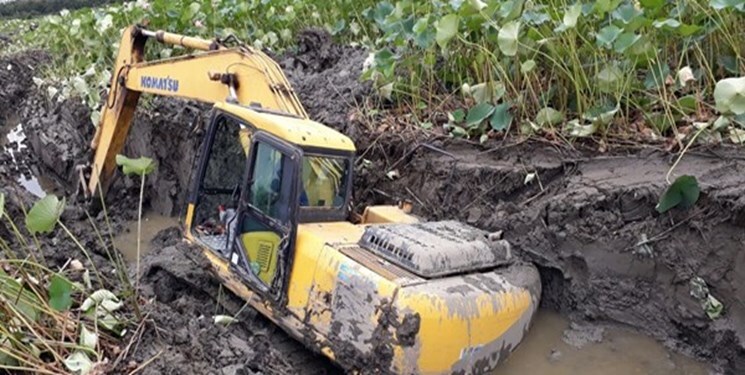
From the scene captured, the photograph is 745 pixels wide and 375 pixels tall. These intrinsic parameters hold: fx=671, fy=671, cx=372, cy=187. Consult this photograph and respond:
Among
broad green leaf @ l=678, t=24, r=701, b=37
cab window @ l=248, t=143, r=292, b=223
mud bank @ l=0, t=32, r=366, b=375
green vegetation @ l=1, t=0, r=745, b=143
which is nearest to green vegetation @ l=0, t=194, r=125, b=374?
mud bank @ l=0, t=32, r=366, b=375

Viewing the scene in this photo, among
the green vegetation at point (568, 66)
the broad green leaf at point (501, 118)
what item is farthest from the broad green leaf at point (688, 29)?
the broad green leaf at point (501, 118)

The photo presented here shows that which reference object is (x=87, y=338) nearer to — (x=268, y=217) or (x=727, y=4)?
(x=268, y=217)

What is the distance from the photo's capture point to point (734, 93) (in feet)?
12.4

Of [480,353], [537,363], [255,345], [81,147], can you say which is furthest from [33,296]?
[81,147]

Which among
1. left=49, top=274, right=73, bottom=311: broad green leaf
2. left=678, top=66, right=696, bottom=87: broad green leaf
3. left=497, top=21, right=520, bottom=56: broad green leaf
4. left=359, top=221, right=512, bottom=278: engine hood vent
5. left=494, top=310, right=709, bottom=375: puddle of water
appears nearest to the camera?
left=49, top=274, right=73, bottom=311: broad green leaf

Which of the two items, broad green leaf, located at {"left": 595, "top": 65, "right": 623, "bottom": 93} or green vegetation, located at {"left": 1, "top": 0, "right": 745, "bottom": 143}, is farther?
broad green leaf, located at {"left": 595, "top": 65, "right": 623, "bottom": 93}

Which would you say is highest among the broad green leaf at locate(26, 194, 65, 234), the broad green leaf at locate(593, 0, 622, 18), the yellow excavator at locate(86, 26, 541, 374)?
the broad green leaf at locate(593, 0, 622, 18)

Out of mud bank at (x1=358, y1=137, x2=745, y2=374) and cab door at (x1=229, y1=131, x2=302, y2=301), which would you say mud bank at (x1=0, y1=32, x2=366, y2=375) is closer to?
cab door at (x1=229, y1=131, x2=302, y2=301)

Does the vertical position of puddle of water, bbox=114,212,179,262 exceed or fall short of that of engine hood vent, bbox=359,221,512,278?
it falls short

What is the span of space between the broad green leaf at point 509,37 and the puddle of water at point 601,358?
6.34ft

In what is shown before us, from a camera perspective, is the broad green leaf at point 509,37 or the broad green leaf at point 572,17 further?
the broad green leaf at point 509,37

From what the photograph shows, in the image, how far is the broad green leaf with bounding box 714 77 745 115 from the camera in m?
3.75

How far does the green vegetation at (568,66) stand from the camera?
4375mm

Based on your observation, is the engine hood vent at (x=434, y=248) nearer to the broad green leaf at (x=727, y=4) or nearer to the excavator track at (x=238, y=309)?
the excavator track at (x=238, y=309)
